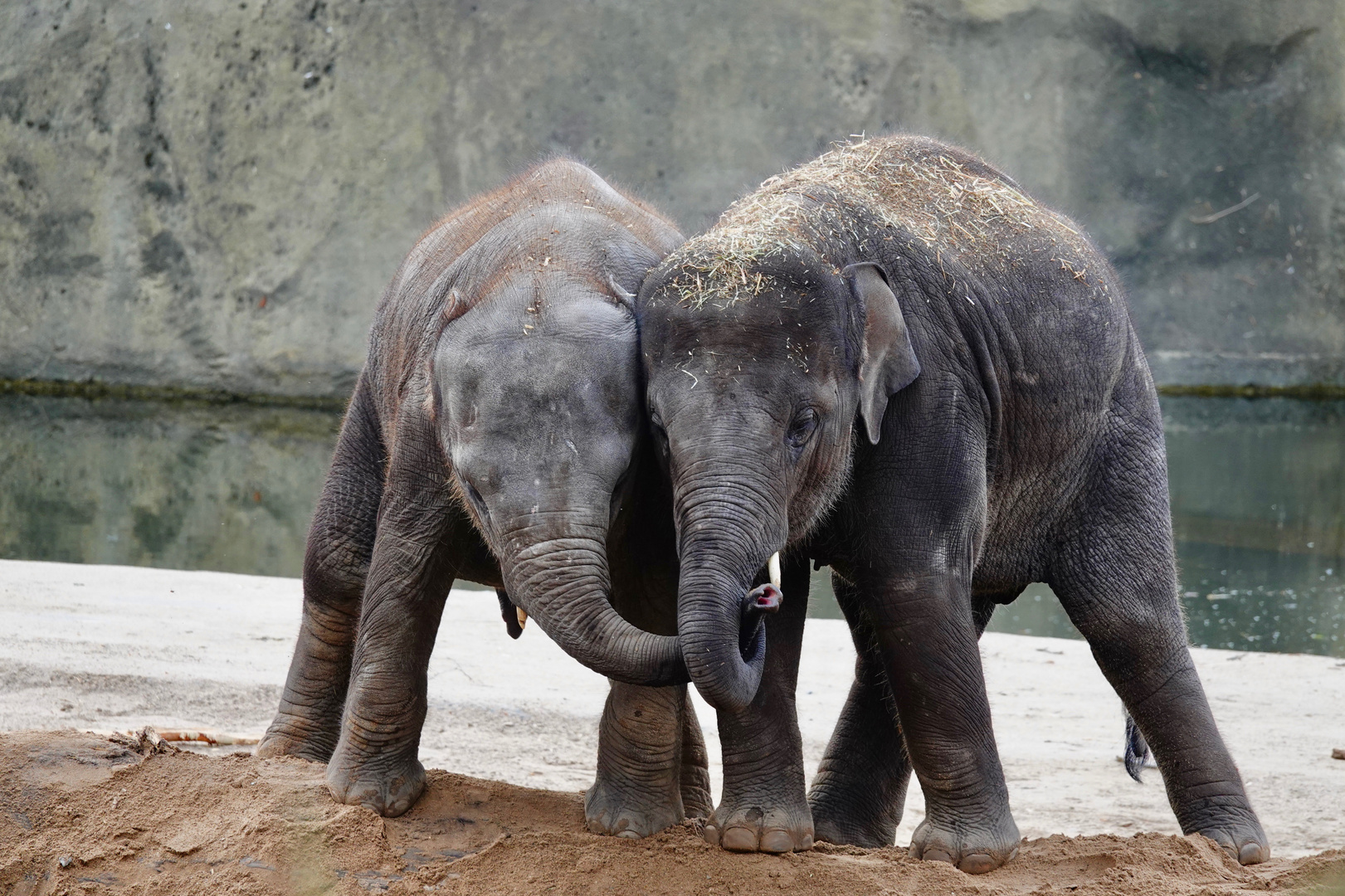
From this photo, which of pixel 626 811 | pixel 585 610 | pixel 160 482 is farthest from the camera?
pixel 160 482

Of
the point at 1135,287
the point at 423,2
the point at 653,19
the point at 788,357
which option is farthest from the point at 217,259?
the point at 788,357

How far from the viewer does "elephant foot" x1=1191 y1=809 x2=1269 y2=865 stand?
5223 millimetres

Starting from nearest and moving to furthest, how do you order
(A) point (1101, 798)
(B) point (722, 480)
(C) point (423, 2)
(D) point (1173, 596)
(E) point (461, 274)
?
(B) point (722, 480) → (E) point (461, 274) → (D) point (1173, 596) → (A) point (1101, 798) → (C) point (423, 2)

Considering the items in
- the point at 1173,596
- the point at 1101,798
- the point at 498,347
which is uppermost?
the point at 498,347

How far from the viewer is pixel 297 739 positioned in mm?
5766

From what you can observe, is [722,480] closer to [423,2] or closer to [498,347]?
[498,347]

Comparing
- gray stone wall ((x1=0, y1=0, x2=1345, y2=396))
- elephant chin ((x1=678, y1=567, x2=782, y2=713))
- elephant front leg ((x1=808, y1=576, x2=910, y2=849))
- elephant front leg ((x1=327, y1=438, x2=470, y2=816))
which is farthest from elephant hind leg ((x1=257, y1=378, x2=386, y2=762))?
gray stone wall ((x1=0, y1=0, x2=1345, y2=396))

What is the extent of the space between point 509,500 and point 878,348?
1157 mm

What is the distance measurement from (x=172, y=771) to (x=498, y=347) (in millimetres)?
1842

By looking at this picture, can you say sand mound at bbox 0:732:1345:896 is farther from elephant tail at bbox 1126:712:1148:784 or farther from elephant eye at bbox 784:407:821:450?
elephant eye at bbox 784:407:821:450

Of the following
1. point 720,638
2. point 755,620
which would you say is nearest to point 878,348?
point 755,620

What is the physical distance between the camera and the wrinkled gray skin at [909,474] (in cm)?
408

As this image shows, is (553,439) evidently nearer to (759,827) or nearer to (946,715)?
(759,827)

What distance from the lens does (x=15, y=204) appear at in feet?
73.6
